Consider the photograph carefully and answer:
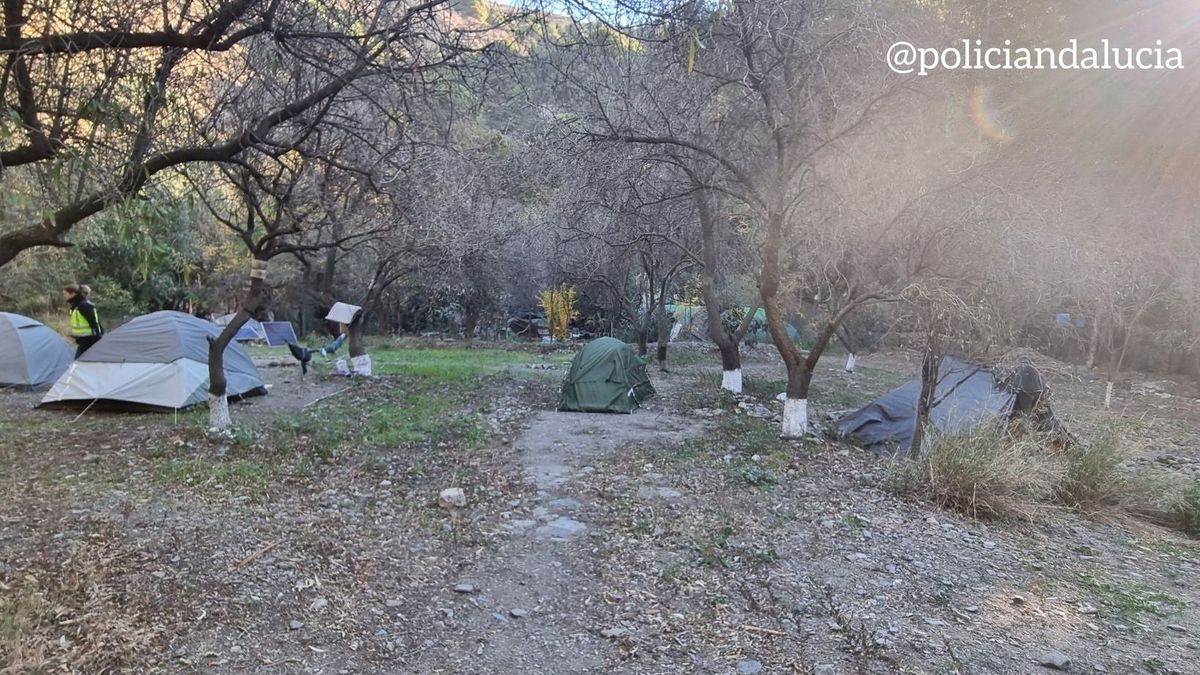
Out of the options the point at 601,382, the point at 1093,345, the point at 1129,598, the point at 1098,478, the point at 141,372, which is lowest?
the point at 1129,598

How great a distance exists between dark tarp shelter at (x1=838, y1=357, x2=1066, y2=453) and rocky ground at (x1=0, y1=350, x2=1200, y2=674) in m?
1.08

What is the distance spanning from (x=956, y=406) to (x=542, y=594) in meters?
5.55

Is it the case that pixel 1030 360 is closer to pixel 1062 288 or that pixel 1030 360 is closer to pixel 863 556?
pixel 1062 288

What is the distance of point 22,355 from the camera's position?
1049cm

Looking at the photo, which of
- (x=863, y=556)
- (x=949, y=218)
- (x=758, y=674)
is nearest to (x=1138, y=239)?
(x=949, y=218)

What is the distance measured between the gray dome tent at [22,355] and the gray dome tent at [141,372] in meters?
2.33

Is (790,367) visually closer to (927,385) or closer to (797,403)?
(797,403)

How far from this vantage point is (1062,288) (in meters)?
8.16

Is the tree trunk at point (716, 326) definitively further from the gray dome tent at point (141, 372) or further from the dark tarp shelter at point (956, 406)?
the gray dome tent at point (141, 372)

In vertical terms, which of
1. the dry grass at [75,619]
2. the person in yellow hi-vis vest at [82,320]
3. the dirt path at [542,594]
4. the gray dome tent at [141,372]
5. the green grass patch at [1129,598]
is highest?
the person in yellow hi-vis vest at [82,320]

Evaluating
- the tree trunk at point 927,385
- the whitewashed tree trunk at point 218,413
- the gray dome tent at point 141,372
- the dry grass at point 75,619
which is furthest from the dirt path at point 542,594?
the gray dome tent at point 141,372

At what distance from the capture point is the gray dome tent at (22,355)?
34.3ft

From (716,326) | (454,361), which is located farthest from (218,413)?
(454,361)

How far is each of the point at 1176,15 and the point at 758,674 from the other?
1317 centimetres
